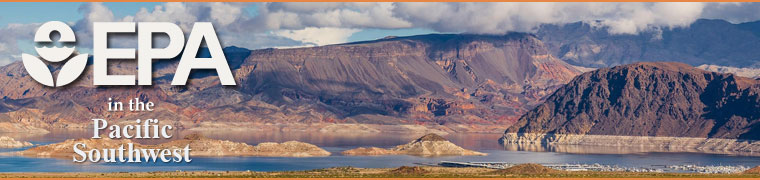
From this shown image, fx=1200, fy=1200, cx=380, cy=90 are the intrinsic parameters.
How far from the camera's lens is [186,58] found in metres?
74.0

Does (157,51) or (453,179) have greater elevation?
(157,51)

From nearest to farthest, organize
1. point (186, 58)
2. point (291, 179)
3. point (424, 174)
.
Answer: point (186, 58) → point (291, 179) → point (424, 174)

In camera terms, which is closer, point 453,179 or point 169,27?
point 169,27

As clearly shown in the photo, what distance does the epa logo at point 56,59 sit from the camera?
7344 cm

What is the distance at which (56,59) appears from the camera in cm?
7350

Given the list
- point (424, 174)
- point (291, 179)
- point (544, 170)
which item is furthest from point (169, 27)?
point (544, 170)

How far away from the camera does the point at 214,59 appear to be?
74312mm

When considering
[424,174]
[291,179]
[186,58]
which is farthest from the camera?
[424,174]

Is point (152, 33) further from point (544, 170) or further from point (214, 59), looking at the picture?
point (544, 170)

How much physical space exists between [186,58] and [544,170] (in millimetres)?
105967

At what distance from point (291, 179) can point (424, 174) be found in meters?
24.9

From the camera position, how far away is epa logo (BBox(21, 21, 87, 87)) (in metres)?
73.4

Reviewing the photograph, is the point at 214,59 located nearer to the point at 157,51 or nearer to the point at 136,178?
the point at 157,51

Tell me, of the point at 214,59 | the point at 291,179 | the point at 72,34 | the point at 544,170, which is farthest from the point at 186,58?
the point at 544,170
